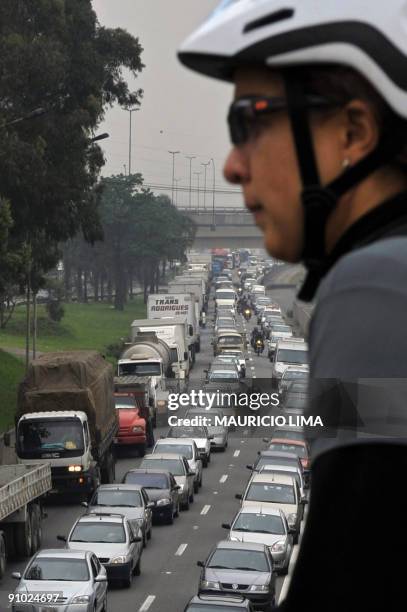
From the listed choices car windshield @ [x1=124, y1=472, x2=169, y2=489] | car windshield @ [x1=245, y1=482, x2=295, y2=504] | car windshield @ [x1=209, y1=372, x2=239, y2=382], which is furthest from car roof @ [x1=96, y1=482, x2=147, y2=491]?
car windshield @ [x1=209, y1=372, x2=239, y2=382]

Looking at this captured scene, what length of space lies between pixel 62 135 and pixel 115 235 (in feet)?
280

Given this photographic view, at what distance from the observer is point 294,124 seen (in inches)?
74.6

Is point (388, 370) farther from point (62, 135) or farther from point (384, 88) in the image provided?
point (62, 135)

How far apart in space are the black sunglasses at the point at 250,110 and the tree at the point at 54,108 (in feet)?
151

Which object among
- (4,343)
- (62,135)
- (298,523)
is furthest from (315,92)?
(4,343)

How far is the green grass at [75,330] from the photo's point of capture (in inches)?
3666

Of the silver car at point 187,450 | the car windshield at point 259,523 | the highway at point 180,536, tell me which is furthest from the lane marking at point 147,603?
the silver car at point 187,450

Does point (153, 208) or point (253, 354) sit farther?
point (153, 208)

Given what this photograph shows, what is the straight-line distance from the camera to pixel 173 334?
69.4 m

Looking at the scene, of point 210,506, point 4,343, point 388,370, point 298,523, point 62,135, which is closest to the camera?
point 388,370

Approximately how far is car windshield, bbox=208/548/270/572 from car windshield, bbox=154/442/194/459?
15290 mm

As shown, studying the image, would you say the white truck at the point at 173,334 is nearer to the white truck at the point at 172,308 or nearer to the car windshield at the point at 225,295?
the white truck at the point at 172,308

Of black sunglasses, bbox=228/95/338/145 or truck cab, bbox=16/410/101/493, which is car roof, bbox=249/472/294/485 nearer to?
truck cab, bbox=16/410/101/493
